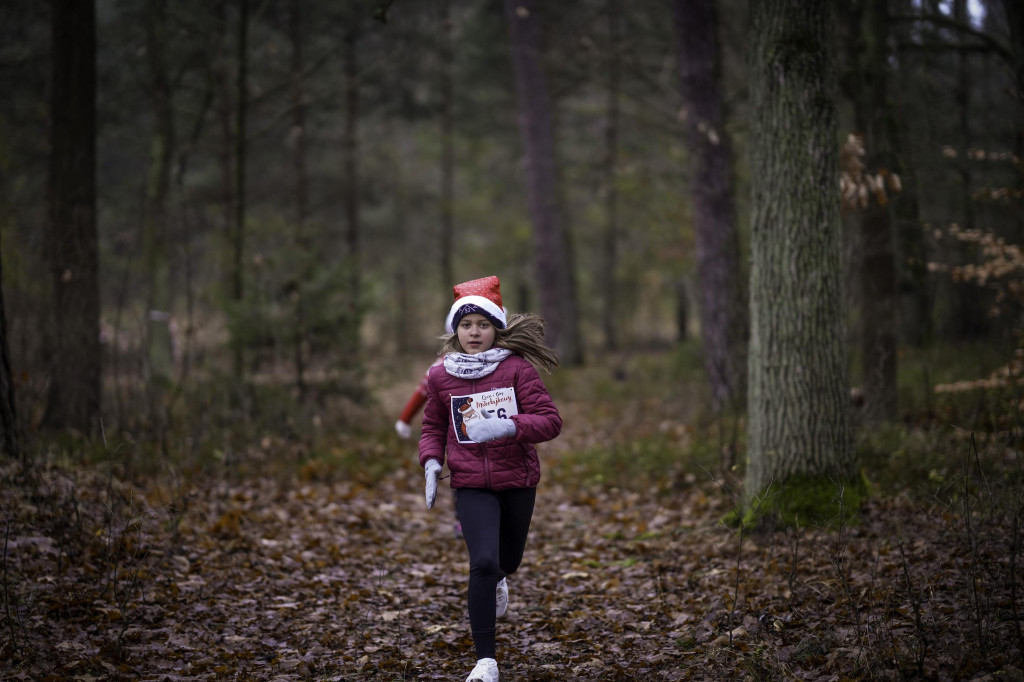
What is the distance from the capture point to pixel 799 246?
18.3ft

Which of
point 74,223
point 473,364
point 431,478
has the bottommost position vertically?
point 431,478

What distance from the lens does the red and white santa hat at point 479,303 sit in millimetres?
4297

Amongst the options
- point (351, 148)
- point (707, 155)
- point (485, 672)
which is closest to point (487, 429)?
point (485, 672)

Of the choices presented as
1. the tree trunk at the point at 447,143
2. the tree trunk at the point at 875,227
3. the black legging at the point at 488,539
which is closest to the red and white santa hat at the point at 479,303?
the black legging at the point at 488,539

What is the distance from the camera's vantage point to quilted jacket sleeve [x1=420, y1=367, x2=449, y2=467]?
13.8 ft

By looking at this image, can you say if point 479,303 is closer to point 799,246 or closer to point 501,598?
point 501,598

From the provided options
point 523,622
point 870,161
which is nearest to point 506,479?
point 523,622

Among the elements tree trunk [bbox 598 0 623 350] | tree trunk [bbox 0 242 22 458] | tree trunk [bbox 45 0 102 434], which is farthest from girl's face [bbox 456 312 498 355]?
tree trunk [bbox 598 0 623 350]

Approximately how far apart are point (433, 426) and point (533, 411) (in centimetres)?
61

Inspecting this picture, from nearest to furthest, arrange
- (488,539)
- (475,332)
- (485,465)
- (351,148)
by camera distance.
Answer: (488,539) < (485,465) < (475,332) < (351,148)

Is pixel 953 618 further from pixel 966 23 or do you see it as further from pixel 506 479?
pixel 966 23

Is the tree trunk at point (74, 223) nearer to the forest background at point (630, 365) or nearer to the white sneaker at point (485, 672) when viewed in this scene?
the forest background at point (630, 365)

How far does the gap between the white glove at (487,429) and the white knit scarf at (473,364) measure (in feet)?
1.21

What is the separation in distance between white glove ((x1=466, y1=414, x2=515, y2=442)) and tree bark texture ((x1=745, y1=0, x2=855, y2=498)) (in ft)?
9.11
